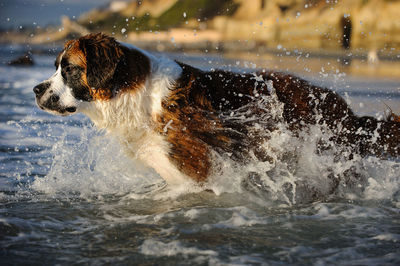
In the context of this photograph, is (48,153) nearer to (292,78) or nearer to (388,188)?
(292,78)

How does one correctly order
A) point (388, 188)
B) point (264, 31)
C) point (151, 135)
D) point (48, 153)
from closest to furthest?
1. point (151, 135)
2. point (388, 188)
3. point (48, 153)
4. point (264, 31)

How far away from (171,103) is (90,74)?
0.79 meters

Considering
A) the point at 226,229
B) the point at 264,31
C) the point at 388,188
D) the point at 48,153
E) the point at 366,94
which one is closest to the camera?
the point at 226,229

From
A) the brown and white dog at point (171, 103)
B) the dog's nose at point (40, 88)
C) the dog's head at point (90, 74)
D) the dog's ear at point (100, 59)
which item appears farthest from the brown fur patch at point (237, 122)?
the dog's nose at point (40, 88)

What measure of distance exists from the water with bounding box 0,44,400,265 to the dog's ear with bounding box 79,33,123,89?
0.80 m

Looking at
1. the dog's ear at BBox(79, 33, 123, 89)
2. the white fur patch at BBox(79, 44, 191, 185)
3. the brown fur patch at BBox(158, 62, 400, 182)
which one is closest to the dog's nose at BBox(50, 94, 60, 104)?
the white fur patch at BBox(79, 44, 191, 185)

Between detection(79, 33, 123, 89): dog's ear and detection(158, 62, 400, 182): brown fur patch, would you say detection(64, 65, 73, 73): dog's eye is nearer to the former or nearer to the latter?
detection(79, 33, 123, 89): dog's ear

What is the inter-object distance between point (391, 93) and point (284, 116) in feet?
27.7

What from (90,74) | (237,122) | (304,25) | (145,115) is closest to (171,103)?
(145,115)

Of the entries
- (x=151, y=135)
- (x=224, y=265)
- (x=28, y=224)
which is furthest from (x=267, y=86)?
(x=28, y=224)

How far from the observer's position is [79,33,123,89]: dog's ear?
4414 mm

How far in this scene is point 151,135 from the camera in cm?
449

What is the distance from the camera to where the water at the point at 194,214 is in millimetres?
3555

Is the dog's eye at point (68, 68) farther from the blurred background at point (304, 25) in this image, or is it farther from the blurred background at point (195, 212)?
the blurred background at point (304, 25)
